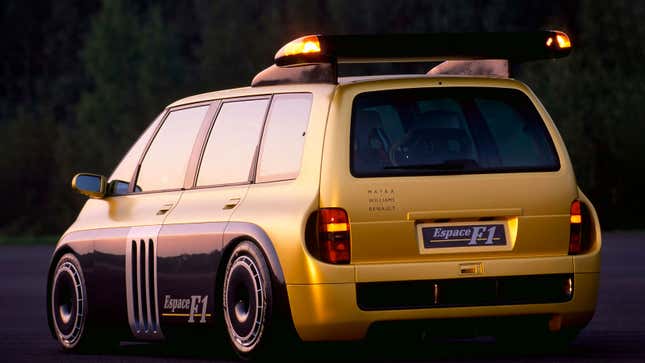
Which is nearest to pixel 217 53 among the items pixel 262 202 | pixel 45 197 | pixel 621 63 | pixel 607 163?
pixel 45 197

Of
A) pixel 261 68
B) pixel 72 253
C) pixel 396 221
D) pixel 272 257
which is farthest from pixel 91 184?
pixel 261 68

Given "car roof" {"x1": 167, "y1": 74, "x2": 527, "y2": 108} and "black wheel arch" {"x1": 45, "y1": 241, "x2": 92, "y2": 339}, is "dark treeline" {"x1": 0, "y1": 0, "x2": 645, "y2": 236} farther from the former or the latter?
"car roof" {"x1": 167, "y1": 74, "x2": 527, "y2": 108}

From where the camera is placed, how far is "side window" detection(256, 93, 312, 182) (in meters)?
10.9

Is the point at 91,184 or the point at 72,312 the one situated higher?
the point at 91,184

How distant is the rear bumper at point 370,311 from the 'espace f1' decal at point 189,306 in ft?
3.49

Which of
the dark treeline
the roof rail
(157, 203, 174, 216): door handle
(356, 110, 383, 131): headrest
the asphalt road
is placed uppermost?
the roof rail

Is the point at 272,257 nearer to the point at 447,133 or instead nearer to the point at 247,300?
the point at 247,300

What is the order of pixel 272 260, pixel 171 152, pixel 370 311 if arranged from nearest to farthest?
1. pixel 370 311
2. pixel 272 260
3. pixel 171 152

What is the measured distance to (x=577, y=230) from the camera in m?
11.0

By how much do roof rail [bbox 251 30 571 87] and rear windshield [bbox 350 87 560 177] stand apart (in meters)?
0.23

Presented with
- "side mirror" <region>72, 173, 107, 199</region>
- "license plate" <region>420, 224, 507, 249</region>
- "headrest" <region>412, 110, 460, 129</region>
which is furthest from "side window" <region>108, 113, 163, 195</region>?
"license plate" <region>420, 224, 507, 249</region>

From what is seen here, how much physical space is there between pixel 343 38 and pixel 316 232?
1.17 metres

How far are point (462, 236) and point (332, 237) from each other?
31.5 inches

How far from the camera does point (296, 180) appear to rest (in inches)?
422
